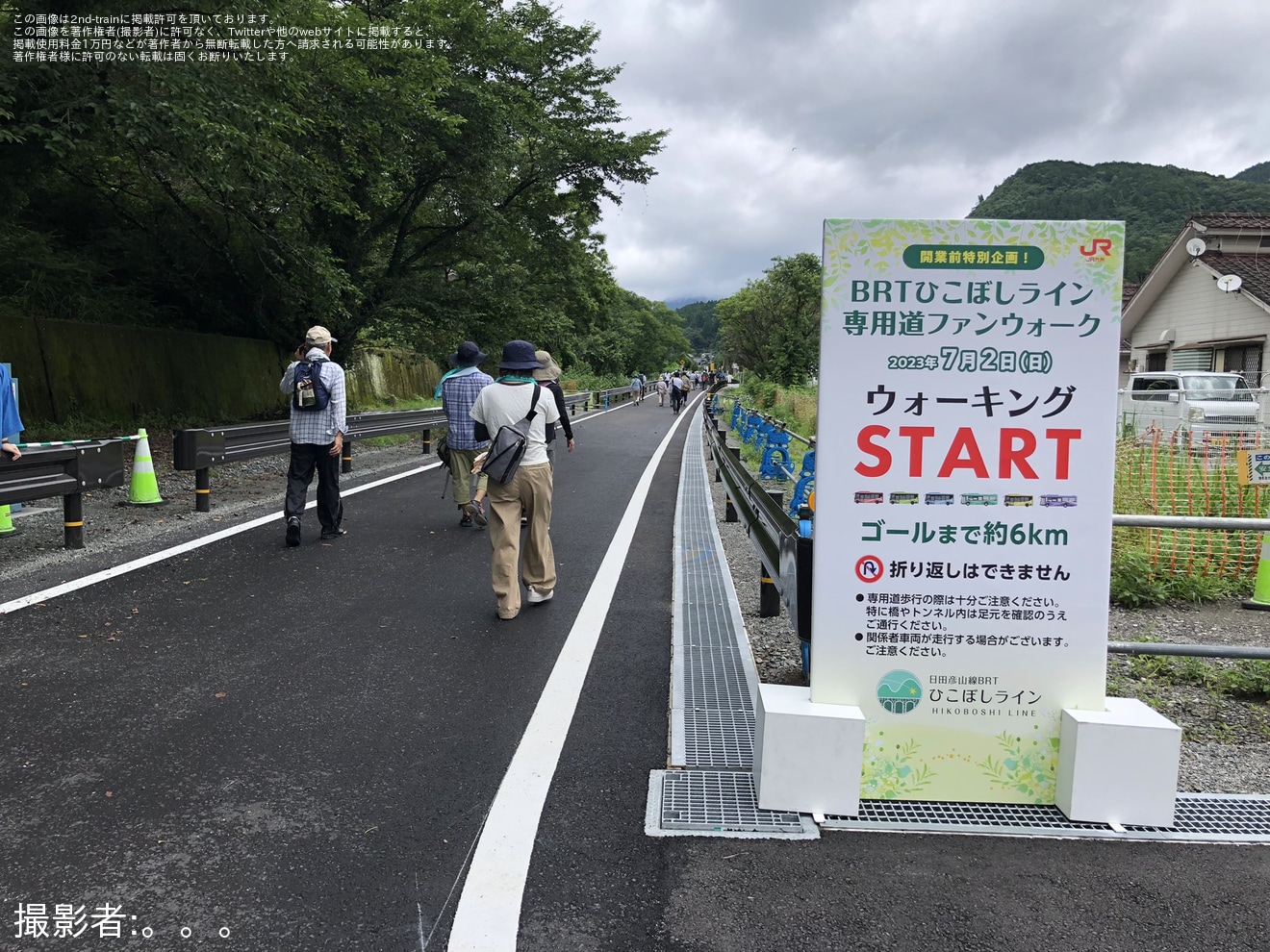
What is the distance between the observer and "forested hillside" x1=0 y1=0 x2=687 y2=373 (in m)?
Answer: 9.82

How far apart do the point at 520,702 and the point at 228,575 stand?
11.1 ft

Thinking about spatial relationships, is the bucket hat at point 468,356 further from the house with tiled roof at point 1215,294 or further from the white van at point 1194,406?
the house with tiled roof at point 1215,294

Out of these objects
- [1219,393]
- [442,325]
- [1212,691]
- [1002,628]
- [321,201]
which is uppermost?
[321,201]

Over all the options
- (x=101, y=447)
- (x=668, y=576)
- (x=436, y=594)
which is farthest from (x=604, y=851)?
(x=101, y=447)

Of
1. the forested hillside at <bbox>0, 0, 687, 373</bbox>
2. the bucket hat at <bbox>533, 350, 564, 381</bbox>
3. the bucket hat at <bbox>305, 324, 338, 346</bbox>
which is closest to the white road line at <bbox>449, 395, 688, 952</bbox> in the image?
the bucket hat at <bbox>533, 350, 564, 381</bbox>

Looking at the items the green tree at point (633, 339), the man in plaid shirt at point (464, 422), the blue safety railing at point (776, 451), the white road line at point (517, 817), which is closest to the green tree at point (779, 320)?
the green tree at point (633, 339)

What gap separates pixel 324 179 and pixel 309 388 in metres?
7.85

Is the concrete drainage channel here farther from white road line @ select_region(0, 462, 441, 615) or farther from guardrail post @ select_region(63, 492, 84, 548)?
guardrail post @ select_region(63, 492, 84, 548)

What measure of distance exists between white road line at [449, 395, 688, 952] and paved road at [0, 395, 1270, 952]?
0.15 feet

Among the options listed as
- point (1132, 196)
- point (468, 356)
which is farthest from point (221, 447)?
point (1132, 196)

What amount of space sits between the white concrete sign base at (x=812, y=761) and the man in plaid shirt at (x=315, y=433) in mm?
5375

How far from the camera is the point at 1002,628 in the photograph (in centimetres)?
315

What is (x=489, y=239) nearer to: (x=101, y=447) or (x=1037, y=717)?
(x=101, y=447)

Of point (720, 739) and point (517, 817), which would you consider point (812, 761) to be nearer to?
point (720, 739)
